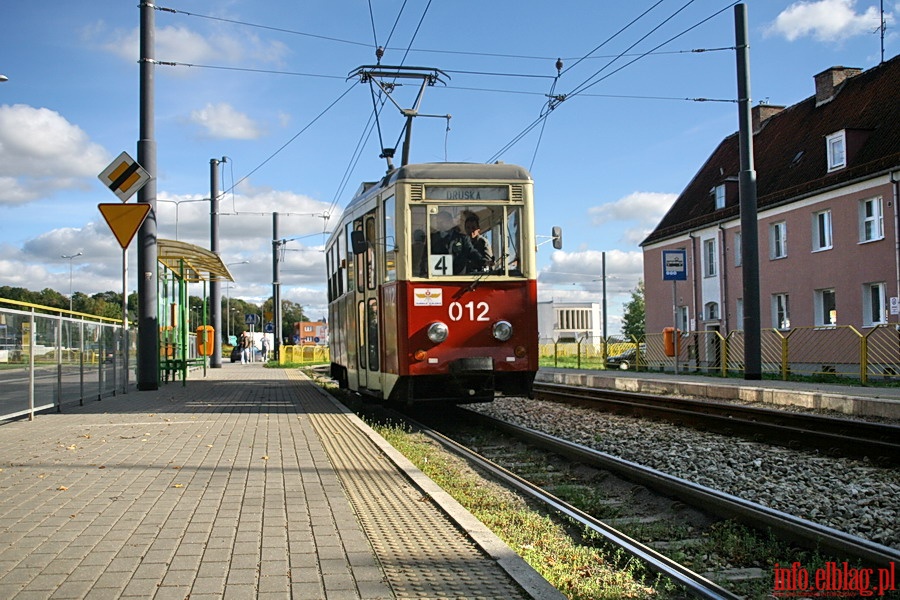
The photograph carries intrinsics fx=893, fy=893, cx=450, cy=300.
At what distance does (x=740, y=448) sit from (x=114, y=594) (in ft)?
25.6

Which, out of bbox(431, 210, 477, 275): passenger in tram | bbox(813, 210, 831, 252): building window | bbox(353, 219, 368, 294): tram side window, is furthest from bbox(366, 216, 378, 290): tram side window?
bbox(813, 210, 831, 252): building window

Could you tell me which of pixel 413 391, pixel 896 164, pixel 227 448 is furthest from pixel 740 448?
pixel 896 164

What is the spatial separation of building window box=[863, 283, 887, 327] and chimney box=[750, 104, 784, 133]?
48.4ft

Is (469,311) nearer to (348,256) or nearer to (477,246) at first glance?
(477,246)

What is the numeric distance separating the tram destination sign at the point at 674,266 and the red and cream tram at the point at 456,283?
528 inches

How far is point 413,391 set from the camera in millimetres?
12000

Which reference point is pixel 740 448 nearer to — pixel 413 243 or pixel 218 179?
pixel 413 243

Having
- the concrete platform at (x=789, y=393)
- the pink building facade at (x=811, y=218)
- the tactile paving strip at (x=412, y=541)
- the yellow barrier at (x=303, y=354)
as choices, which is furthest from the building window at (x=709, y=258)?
the tactile paving strip at (x=412, y=541)

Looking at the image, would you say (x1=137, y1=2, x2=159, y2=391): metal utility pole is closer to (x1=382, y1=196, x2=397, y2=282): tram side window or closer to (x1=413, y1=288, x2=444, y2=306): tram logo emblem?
→ (x1=382, y1=196, x2=397, y2=282): tram side window

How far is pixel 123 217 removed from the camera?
516 inches

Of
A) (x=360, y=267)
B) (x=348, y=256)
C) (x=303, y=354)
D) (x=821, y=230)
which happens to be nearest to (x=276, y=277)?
(x=303, y=354)

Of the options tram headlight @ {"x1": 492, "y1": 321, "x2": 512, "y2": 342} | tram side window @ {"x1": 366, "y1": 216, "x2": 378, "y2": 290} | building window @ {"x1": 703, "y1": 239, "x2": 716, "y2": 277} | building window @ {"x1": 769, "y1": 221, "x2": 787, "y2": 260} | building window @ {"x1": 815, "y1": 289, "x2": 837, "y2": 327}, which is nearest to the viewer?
tram headlight @ {"x1": 492, "y1": 321, "x2": 512, "y2": 342}

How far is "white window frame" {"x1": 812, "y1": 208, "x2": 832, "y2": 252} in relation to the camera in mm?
32844

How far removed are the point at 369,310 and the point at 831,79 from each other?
31.0 metres
